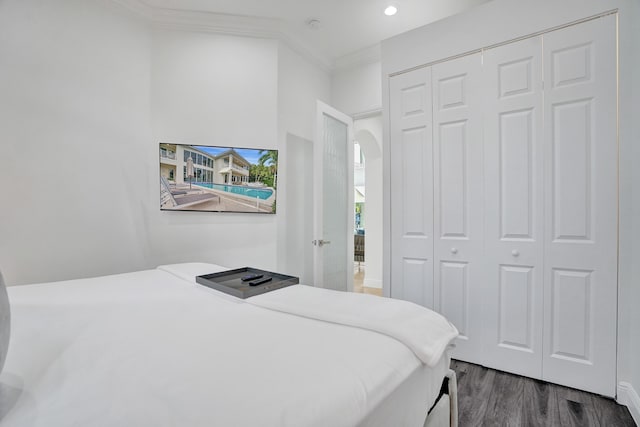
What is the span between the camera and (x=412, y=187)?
2.58 m

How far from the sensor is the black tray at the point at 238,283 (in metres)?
1.41

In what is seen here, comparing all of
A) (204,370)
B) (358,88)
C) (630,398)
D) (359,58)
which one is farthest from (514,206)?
(359,58)

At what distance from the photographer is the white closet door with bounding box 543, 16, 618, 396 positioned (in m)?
1.86

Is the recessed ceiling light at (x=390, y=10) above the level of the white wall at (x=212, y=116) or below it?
above

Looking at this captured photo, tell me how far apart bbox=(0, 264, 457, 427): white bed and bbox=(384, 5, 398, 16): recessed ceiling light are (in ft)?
9.00

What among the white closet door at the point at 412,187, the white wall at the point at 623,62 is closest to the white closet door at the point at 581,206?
the white wall at the point at 623,62

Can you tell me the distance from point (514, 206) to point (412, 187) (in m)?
0.75

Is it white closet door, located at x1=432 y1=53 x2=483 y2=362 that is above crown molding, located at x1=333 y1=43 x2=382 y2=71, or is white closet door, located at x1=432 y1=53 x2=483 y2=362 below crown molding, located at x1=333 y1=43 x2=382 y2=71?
below

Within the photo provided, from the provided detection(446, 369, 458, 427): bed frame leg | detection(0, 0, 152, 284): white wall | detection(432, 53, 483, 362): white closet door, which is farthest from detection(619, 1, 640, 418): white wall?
detection(0, 0, 152, 284): white wall

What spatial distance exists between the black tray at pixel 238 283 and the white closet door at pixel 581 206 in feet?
5.79

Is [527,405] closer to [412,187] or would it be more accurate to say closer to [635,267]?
[635,267]

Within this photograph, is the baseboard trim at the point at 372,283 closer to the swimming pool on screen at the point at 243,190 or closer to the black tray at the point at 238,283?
the swimming pool on screen at the point at 243,190

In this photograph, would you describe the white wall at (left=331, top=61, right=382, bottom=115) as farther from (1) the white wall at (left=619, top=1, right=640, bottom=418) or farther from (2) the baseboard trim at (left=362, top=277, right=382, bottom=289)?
(2) the baseboard trim at (left=362, top=277, right=382, bottom=289)

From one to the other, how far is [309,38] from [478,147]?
220 cm
